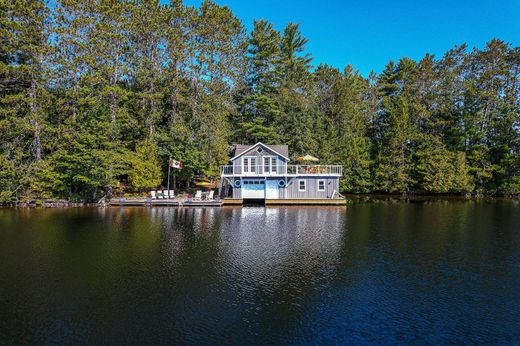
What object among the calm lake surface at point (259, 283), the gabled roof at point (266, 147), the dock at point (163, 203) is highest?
the gabled roof at point (266, 147)

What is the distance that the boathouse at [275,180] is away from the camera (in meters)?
35.4

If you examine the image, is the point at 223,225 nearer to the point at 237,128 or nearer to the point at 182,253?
the point at 182,253

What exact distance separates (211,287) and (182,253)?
4.87m

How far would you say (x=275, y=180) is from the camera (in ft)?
119

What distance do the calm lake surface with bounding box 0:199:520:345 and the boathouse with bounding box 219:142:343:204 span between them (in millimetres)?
11223

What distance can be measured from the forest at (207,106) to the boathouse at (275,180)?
5.45m

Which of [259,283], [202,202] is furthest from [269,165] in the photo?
[259,283]

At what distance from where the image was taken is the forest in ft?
112

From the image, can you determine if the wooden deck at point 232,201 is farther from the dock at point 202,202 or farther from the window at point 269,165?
the window at point 269,165

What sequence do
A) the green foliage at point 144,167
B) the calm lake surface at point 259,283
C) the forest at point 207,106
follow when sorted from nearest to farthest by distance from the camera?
the calm lake surface at point 259,283
the forest at point 207,106
the green foliage at point 144,167

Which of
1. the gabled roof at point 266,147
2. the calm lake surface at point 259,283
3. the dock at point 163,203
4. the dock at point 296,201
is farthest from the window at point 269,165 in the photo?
the calm lake surface at point 259,283

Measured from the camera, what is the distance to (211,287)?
42.2 feet

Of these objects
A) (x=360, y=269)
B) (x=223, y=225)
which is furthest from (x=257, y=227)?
(x=360, y=269)

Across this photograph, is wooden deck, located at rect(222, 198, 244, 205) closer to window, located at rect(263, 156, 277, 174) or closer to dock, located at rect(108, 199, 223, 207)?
dock, located at rect(108, 199, 223, 207)
